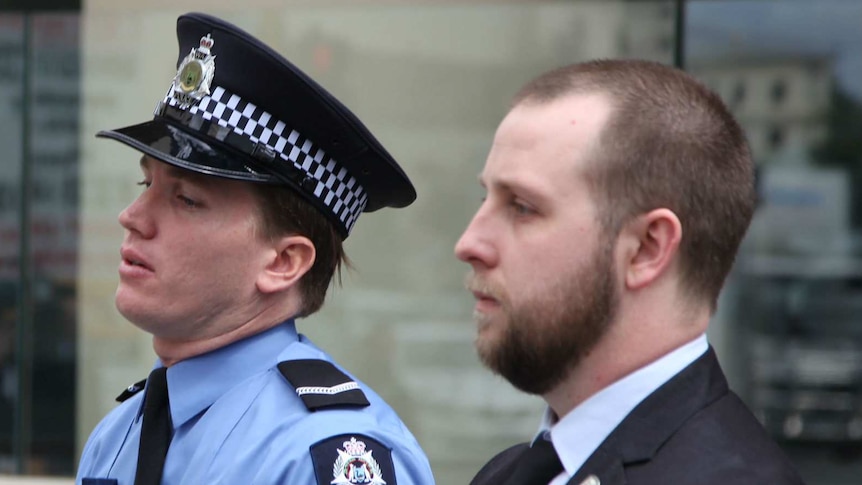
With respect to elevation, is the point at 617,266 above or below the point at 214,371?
above

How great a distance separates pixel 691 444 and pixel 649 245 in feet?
0.81

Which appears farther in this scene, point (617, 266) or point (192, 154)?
point (192, 154)

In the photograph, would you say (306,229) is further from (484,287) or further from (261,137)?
(484,287)

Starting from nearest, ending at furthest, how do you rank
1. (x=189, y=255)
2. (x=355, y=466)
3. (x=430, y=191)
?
(x=355, y=466) < (x=189, y=255) < (x=430, y=191)

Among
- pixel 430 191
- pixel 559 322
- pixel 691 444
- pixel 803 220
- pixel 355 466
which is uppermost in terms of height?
pixel 430 191

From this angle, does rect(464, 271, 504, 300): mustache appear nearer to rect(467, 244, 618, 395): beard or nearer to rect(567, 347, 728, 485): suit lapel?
rect(467, 244, 618, 395): beard

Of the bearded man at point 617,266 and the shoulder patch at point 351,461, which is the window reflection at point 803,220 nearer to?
the shoulder patch at point 351,461

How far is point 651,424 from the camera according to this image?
149 cm

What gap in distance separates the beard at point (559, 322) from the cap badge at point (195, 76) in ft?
2.82

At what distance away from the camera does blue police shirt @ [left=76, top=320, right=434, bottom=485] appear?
1910mm

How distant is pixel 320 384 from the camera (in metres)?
2.07

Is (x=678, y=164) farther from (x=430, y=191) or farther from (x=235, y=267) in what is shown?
(x=430, y=191)

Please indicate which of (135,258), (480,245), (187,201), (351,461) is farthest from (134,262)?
(480,245)

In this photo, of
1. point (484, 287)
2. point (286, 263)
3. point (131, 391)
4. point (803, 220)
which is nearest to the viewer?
point (484, 287)
